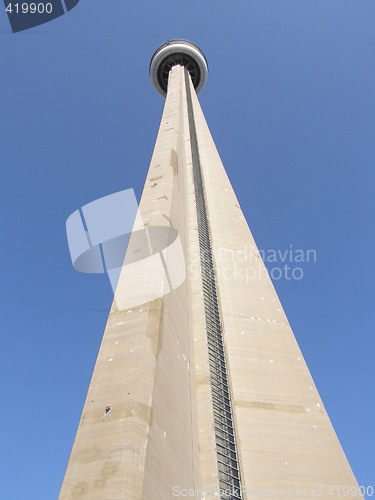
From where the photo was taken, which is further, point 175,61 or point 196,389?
point 175,61

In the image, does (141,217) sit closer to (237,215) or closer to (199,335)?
(199,335)

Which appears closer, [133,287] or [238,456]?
[133,287]

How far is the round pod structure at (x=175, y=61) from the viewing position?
32.3 metres

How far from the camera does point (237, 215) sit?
46.8ft

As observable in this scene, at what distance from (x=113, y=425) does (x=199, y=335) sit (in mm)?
4555

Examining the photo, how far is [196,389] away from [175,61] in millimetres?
31839

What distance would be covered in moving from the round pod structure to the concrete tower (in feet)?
78.5

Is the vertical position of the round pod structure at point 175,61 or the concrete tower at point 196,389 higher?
the round pod structure at point 175,61

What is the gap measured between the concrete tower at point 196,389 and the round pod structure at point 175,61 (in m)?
23.9

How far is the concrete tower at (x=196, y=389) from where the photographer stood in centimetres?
327

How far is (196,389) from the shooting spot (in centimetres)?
648

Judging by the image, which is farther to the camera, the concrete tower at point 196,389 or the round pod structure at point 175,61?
the round pod structure at point 175,61

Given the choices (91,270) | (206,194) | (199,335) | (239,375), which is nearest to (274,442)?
(239,375)

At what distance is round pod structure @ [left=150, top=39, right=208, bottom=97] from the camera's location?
106 ft
